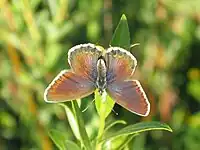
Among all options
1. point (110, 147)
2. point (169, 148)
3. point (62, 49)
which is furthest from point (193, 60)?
point (110, 147)

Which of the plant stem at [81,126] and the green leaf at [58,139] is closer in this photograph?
the plant stem at [81,126]

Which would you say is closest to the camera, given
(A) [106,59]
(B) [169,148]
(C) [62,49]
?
(A) [106,59]

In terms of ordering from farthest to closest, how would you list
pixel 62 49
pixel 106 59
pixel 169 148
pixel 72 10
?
pixel 72 10 → pixel 169 148 → pixel 62 49 → pixel 106 59

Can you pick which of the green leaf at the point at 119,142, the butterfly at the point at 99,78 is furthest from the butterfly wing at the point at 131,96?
the green leaf at the point at 119,142

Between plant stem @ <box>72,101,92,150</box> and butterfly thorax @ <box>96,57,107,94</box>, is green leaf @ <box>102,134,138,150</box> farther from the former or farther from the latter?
butterfly thorax @ <box>96,57,107,94</box>

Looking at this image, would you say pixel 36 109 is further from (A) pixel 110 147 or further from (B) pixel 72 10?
(A) pixel 110 147

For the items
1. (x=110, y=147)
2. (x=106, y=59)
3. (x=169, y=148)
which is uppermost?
(x=106, y=59)

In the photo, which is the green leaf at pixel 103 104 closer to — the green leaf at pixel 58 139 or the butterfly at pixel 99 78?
the butterfly at pixel 99 78
